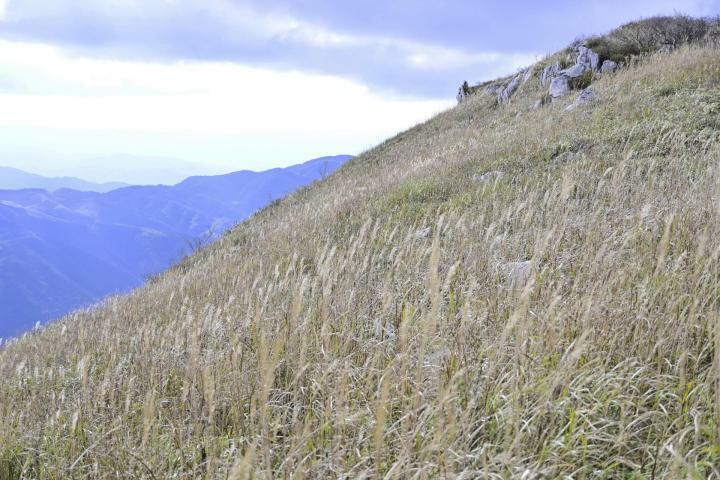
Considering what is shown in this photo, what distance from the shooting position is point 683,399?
7.13 ft

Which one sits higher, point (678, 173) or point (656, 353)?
point (678, 173)

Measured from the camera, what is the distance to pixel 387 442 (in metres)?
2.19

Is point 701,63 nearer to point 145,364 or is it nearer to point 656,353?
point 656,353

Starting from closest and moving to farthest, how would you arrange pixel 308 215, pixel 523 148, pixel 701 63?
pixel 523 148 < pixel 308 215 < pixel 701 63

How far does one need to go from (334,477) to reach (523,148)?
932cm

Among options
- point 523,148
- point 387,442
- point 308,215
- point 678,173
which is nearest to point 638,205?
point 678,173

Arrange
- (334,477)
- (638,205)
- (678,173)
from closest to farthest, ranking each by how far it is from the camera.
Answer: (334,477) → (638,205) → (678,173)

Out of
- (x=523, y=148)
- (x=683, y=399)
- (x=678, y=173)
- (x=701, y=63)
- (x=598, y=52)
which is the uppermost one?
(x=598, y=52)

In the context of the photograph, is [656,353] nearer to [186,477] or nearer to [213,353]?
[186,477]

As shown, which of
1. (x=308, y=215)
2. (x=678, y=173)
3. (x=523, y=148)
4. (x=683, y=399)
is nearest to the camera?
(x=683, y=399)

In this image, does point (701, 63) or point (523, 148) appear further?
point (701, 63)

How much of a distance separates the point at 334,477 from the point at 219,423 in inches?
37.1

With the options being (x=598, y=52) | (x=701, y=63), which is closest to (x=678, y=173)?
(x=701, y=63)

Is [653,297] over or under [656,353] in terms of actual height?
over
